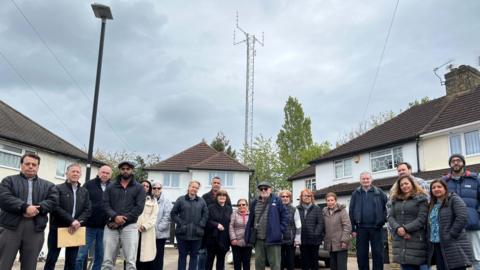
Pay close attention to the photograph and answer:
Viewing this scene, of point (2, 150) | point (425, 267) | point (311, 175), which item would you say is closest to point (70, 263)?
point (425, 267)

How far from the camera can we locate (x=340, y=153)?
85.4ft

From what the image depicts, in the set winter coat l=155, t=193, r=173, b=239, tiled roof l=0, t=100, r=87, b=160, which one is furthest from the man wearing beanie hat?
tiled roof l=0, t=100, r=87, b=160

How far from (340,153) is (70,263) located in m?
21.5

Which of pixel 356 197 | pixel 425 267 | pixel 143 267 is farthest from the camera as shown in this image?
pixel 356 197

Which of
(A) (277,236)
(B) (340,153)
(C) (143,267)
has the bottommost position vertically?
(C) (143,267)

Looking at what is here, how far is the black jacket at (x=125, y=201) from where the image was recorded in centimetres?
666

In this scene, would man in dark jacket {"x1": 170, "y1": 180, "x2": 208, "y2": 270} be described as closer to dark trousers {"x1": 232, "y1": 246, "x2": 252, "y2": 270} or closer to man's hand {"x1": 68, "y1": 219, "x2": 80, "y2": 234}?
dark trousers {"x1": 232, "y1": 246, "x2": 252, "y2": 270}

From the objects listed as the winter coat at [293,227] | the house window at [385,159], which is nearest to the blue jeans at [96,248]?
the winter coat at [293,227]

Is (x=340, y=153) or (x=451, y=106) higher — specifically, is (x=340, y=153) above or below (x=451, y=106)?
below

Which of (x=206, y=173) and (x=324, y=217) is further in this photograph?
(x=206, y=173)

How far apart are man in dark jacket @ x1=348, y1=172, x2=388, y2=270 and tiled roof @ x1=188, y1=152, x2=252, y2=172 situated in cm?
2719

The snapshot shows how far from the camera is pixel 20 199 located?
18.9 ft

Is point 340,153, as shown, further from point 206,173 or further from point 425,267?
point 425,267

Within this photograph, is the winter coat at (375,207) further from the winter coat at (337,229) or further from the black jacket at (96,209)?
the black jacket at (96,209)
